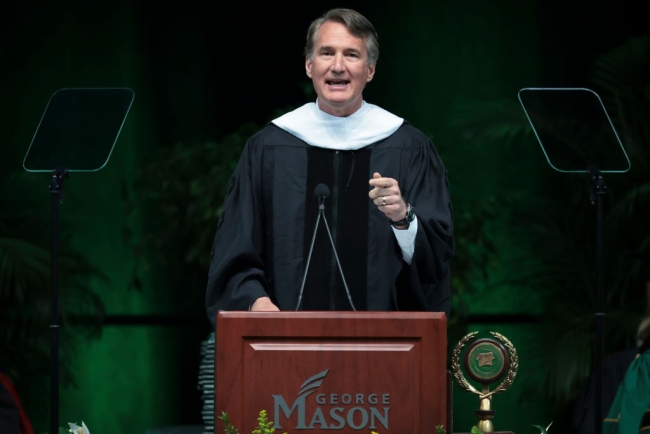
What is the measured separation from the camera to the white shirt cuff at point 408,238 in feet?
10.3

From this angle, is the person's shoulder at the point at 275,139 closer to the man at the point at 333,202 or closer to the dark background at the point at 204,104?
the man at the point at 333,202

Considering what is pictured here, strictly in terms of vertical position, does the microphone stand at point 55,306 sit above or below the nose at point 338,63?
below

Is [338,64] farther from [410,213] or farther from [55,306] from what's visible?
[55,306]

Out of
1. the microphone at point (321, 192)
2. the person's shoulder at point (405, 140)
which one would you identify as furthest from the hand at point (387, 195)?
the person's shoulder at point (405, 140)

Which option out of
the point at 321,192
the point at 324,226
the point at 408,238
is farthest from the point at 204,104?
the point at 408,238

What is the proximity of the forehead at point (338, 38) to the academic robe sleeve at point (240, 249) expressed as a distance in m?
0.38

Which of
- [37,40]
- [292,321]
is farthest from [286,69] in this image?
[292,321]

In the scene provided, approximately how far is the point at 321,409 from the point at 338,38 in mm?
1155

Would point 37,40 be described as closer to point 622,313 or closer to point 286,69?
point 286,69

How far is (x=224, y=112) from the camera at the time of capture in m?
7.16

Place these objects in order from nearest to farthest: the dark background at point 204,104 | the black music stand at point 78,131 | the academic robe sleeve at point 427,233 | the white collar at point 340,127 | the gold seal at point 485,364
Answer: the academic robe sleeve at point 427,233 < the gold seal at point 485,364 < the white collar at point 340,127 < the black music stand at point 78,131 < the dark background at point 204,104

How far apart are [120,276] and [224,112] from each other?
111cm

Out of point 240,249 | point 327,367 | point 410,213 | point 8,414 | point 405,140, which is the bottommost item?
point 8,414

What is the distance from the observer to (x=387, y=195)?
2.93 metres
